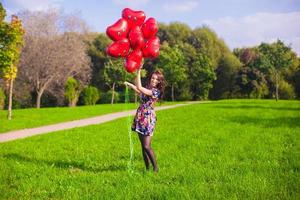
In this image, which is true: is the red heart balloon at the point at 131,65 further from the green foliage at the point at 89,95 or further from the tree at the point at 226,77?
the tree at the point at 226,77

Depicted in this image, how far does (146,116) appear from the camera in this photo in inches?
286

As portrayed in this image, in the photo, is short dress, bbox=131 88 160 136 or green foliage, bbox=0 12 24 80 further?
green foliage, bbox=0 12 24 80

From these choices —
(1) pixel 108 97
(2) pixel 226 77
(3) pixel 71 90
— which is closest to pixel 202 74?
(2) pixel 226 77

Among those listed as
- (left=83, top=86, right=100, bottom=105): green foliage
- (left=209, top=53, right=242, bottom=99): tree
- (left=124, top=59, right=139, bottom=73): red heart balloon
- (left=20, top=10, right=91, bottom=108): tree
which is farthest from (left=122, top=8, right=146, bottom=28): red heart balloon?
(left=209, top=53, right=242, bottom=99): tree

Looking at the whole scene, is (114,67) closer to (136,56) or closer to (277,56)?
(277,56)

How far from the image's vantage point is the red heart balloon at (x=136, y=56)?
285 inches

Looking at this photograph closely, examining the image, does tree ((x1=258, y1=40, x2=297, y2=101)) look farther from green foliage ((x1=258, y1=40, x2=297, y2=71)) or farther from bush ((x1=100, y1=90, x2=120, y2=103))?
bush ((x1=100, y1=90, x2=120, y2=103))

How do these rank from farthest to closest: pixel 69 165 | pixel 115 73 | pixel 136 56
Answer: pixel 115 73 → pixel 69 165 → pixel 136 56

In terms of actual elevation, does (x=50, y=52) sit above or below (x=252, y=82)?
above

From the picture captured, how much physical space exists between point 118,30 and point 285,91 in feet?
140

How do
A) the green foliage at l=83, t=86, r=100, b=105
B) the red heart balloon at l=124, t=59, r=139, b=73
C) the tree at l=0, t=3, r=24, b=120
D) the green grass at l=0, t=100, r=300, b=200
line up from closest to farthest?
the green grass at l=0, t=100, r=300, b=200 → the red heart balloon at l=124, t=59, r=139, b=73 → the tree at l=0, t=3, r=24, b=120 → the green foliage at l=83, t=86, r=100, b=105

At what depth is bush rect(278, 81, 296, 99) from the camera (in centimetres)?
4638

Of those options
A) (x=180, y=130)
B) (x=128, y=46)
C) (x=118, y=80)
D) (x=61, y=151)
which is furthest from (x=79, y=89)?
(x=128, y=46)

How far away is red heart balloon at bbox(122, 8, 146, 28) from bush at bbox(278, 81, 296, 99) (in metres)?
42.1
